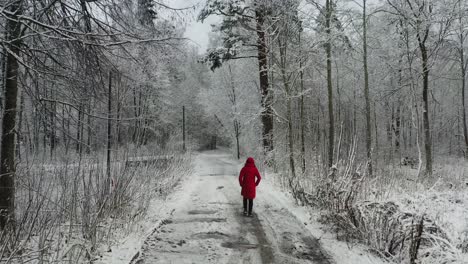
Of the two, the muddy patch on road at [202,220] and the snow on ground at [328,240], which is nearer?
the snow on ground at [328,240]

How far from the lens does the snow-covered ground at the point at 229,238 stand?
5570 mm

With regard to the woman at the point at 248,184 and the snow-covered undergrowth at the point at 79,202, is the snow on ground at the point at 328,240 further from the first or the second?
the snow-covered undergrowth at the point at 79,202

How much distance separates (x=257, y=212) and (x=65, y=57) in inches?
240

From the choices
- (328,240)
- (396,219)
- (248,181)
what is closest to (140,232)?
(248,181)

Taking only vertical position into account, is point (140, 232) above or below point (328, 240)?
above

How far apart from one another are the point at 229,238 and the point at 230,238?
19 millimetres

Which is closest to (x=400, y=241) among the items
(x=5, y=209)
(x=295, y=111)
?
(x=5, y=209)

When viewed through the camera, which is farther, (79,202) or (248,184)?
(248,184)

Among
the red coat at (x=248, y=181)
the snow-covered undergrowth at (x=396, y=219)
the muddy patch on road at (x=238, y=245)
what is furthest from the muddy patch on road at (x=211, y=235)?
the snow-covered undergrowth at (x=396, y=219)

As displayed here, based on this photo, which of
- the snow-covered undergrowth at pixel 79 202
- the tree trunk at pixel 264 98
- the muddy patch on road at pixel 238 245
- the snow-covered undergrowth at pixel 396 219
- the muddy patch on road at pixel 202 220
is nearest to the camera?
the snow-covered undergrowth at pixel 79 202

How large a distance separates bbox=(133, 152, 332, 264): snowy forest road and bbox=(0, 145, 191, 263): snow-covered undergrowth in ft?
2.45

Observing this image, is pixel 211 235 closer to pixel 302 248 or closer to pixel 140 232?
pixel 140 232

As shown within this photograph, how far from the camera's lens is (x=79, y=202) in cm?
584

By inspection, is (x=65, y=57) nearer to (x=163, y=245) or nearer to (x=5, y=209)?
(x=5, y=209)
